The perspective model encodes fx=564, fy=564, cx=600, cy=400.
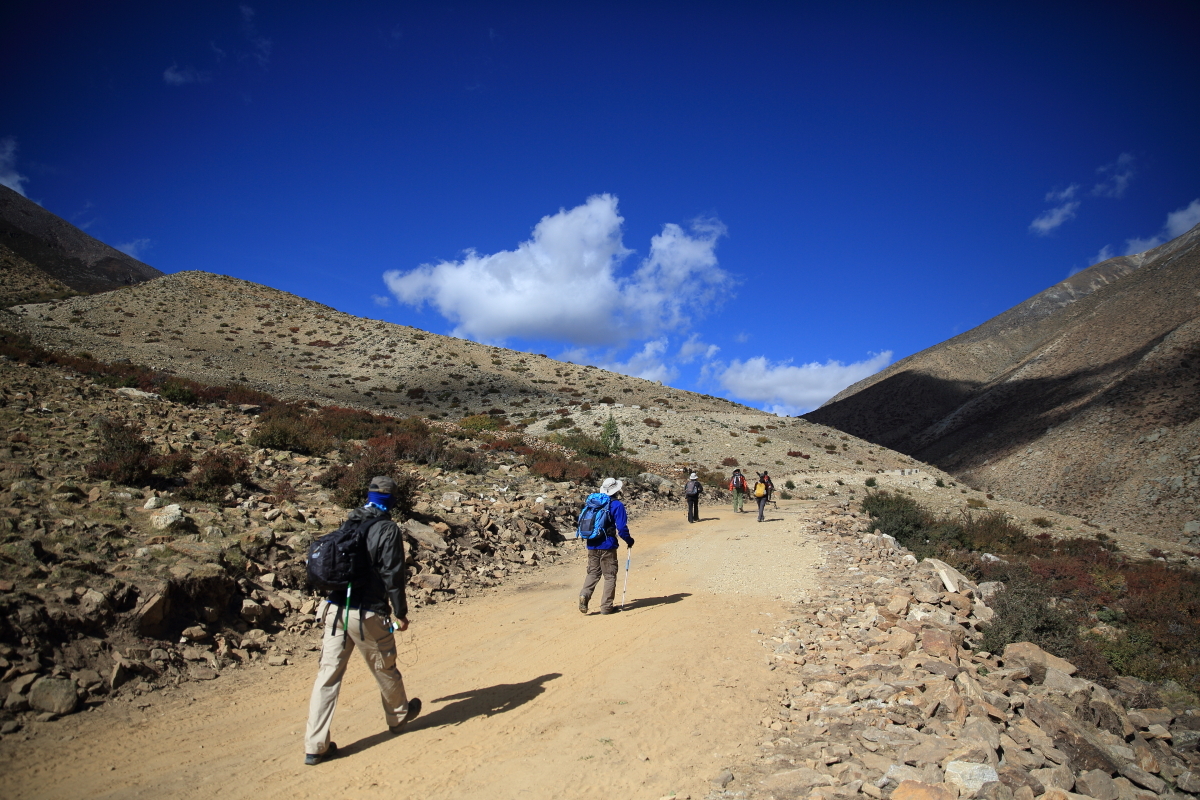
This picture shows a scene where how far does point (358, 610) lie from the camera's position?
488 cm

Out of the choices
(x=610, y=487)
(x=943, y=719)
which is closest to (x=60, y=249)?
(x=610, y=487)

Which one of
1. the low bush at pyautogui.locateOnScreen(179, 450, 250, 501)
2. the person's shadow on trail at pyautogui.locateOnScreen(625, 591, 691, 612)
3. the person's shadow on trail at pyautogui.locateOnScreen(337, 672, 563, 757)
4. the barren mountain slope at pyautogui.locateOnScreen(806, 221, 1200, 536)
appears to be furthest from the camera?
the barren mountain slope at pyautogui.locateOnScreen(806, 221, 1200, 536)

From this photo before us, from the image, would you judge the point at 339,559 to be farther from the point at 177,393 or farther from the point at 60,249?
the point at 60,249

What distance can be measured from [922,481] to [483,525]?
1391 inches

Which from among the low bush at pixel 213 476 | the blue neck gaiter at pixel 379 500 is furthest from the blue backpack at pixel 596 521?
the low bush at pixel 213 476

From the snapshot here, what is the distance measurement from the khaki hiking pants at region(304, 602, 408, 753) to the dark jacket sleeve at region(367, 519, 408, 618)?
9.8 inches

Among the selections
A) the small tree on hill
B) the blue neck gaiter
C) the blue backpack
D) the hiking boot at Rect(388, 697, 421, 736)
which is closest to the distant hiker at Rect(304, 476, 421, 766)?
the blue neck gaiter

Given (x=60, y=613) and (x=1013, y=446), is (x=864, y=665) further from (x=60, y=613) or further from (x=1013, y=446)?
(x=1013, y=446)

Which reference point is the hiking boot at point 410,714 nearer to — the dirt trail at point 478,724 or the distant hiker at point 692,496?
the dirt trail at point 478,724

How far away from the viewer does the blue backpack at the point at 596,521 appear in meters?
8.93

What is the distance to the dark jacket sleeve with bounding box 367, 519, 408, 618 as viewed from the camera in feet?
16.1

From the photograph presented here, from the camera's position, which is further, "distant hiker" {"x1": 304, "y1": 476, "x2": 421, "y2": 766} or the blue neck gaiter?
the blue neck gaiter

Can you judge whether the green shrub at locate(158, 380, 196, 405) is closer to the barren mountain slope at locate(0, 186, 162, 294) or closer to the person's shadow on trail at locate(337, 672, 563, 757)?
the person's shadow on trail at locate(337, 672, 563, 757)

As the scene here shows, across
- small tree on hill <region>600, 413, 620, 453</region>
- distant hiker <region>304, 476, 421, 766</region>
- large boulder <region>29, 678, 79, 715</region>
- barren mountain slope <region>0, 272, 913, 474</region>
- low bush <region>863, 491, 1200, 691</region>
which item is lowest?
low bush <region>863, 491, 1200, 691</region>
